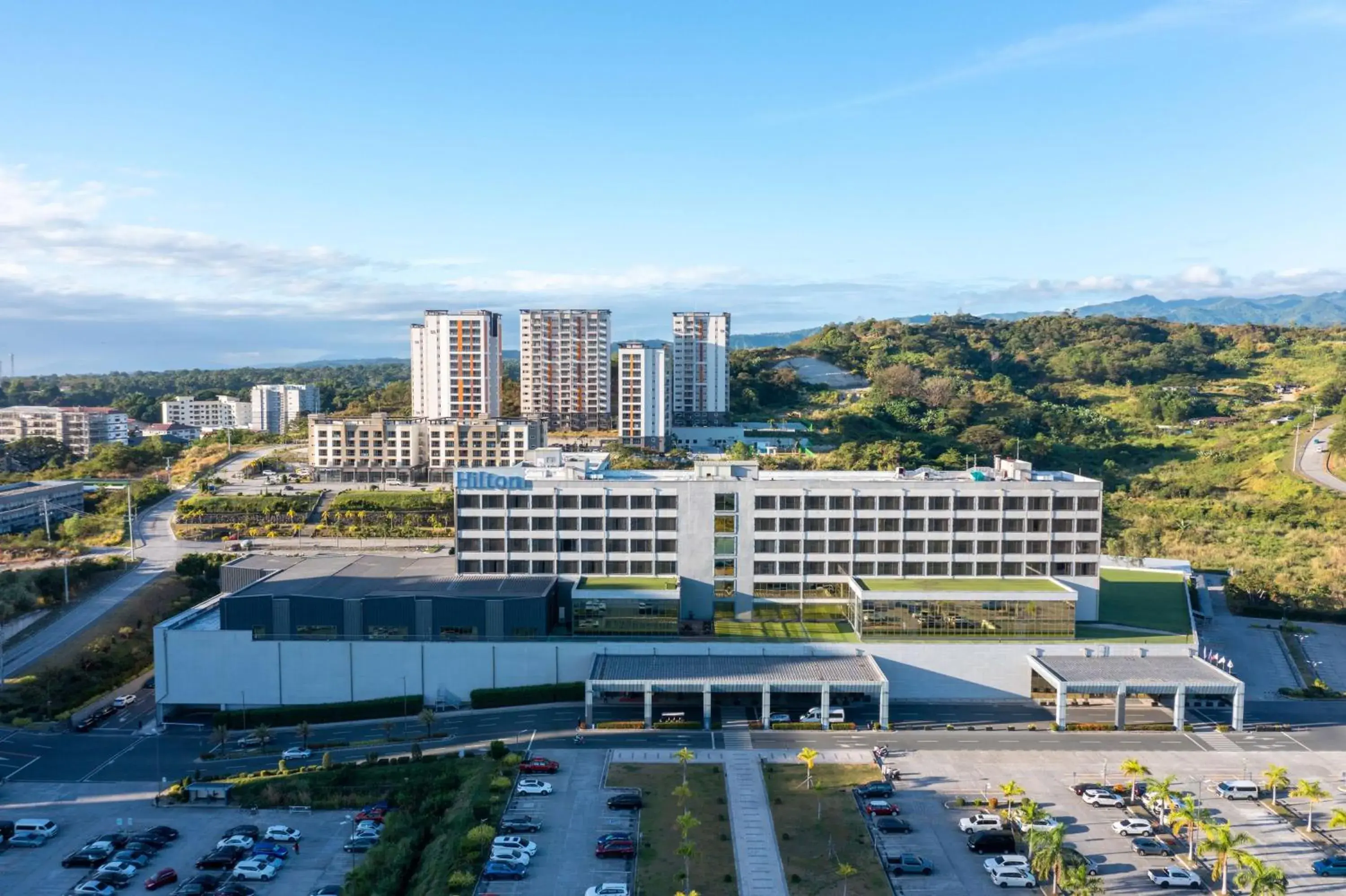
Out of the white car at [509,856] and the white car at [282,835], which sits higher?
the white car at [509,856]

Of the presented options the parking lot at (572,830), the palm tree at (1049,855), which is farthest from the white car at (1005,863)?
the parking lot at (572,830)

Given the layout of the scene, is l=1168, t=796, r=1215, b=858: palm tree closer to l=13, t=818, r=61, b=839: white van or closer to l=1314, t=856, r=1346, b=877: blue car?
l=1314, t=856, r=1346, b=877: blue car

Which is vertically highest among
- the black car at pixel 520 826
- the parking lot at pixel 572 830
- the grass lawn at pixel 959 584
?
the grass lawn at pixel 959 584

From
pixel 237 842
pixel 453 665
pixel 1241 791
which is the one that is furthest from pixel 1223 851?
pixel 453 665

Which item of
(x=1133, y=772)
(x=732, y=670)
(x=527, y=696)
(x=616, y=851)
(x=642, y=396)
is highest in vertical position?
(x=642, y=396)

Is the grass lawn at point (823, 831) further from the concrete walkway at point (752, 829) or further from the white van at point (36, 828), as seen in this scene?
the white van at point (36, 828)

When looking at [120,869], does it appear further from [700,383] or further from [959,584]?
[700,383]

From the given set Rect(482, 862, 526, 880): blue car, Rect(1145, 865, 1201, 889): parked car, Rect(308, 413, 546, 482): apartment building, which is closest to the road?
Rect(308, 413, 546, 482): apartment building
